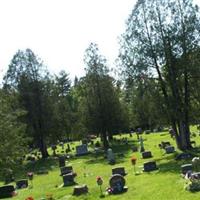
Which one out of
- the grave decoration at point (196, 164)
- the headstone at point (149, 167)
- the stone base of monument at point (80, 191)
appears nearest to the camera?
the grave decoration at point (196, 164)

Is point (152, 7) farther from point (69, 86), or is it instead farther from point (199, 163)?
point (69, 86)

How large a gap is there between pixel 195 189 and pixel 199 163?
385 centimetres

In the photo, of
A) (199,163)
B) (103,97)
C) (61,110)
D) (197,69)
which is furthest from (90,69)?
(199,163)

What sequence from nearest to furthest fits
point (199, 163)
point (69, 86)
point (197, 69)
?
point (199, 163), point (197, 69), point (69, 86)

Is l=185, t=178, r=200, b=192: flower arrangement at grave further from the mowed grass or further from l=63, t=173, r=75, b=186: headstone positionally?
l=63, t=173, r=75, b=186: headstone

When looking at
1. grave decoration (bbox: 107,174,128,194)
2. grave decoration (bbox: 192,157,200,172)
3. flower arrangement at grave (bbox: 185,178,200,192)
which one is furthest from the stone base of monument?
flower arrangement at grave (bbox: 185,178,200,192)

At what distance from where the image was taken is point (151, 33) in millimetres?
40188

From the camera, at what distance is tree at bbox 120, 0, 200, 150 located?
3941cm

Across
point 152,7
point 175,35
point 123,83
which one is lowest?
point 123,83

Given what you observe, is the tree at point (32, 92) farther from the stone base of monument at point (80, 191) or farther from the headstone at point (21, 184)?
the stone base of monument at point (80, 191)

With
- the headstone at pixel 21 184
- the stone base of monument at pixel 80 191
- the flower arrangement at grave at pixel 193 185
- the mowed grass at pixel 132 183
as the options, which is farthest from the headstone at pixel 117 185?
the headstone at pixel 21 184

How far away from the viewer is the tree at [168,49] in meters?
39.4

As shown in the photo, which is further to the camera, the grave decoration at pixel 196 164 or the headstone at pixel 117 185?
the headstone at pixel 117 185

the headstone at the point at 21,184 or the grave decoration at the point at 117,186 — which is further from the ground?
the headstone at the point at 21,184
